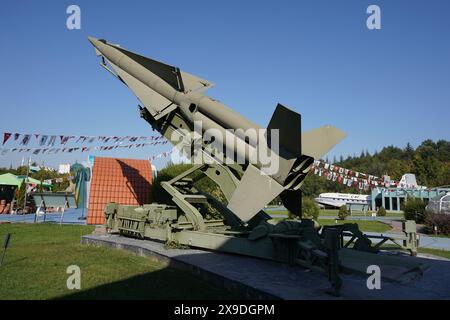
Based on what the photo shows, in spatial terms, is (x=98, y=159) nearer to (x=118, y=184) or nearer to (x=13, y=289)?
(x=118, y=184)

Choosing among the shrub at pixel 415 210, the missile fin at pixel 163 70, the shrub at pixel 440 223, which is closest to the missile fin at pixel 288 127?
the missile fin at pixel 163 70

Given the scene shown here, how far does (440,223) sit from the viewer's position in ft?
45.4

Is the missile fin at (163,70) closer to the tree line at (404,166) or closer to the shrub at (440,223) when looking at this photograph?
the shrub at (440,223)

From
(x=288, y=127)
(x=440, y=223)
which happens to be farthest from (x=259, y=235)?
(x=440, y=223)

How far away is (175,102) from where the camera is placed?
8.07 m

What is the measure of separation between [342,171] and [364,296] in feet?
44.5

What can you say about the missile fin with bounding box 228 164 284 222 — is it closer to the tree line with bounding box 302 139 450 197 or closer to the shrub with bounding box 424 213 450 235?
the shrub with bounding box 424 213 450 235

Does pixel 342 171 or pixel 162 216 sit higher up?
pixel 342 171

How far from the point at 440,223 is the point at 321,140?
10.8 meters

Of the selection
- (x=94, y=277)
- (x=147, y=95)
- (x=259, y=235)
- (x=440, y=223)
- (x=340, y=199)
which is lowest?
(x=94, y=277)

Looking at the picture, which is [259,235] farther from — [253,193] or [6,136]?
[6,136]

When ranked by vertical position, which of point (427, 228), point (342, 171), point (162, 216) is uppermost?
point (342, 171)

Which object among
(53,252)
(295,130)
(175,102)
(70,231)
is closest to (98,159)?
(70,231)

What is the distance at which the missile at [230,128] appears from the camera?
595cm
